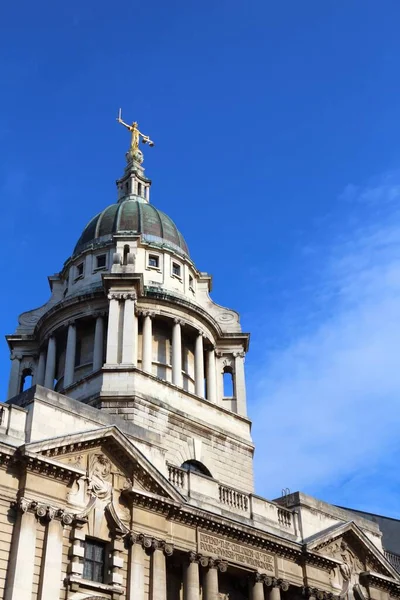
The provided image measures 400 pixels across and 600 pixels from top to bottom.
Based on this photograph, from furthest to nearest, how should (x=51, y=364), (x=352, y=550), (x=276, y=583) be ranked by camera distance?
(x=51, y=364)
(x=352, y=550)
(x=276, y=583)

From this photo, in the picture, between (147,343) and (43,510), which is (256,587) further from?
(147,343)

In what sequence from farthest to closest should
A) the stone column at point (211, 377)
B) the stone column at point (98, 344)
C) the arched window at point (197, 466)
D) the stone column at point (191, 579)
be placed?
the stone column at point (211, 377) < the stone column at point (98, 344) < the arched window at point (197, 466) < the stone column at point (191, 579)

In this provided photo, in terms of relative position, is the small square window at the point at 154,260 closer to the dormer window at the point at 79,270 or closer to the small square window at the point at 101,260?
the small square window at the point at 101,260

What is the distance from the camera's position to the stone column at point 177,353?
44.2 meters

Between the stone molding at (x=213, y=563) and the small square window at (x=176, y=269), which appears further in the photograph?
the small square window at (x=176, y=269)

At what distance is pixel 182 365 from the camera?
46.7 meters

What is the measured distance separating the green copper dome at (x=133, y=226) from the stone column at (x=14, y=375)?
7356 mm

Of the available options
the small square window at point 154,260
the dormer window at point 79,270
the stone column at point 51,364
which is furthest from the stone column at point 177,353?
the dormer window at point 79,270

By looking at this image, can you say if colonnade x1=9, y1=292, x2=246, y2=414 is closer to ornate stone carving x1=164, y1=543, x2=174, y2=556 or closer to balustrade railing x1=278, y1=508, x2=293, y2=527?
balustrade railing x1=278, y1=508, x2=293, y2=527

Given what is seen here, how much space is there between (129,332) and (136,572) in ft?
52.3

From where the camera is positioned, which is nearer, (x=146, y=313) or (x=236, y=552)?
(x=236, y=552)

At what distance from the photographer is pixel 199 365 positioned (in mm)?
46094

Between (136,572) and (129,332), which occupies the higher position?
(129,332)

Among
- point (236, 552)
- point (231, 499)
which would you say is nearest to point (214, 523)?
point (236, 552)
